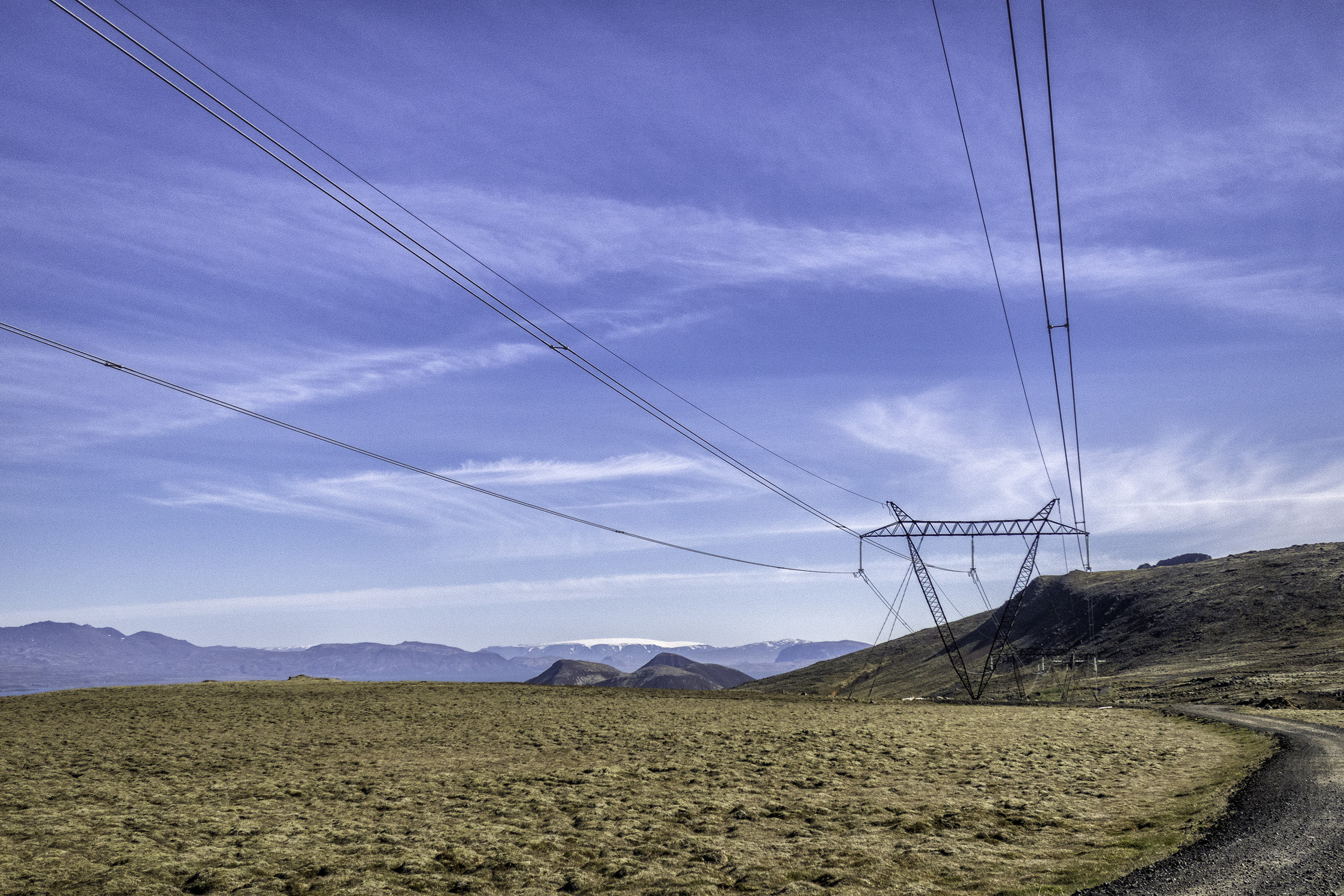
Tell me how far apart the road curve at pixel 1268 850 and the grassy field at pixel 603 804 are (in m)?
0.65

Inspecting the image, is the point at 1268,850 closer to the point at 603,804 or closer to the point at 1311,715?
the point at 603,804

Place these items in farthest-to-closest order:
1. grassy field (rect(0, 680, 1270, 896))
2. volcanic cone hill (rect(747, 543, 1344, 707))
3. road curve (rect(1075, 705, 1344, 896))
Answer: volcanic cone hill (rect(747, 543, 1344, 707)) < grassy field (rect(0, 680, 1270, 896)) < road curve (rect(1075, 705, 1344, 896))

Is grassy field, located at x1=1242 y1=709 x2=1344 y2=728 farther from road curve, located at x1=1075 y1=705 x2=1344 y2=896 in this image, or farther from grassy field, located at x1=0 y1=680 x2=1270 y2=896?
road curve, located at x1=1075 y1=705 x2=1344 y2=896

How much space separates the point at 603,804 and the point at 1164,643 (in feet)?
399

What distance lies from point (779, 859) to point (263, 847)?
41.5 ft

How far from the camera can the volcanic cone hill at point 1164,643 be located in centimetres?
7388

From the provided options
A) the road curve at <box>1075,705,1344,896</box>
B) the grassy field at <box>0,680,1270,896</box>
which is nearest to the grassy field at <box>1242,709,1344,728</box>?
the grassy field at <box>0,680,1270,896</box>

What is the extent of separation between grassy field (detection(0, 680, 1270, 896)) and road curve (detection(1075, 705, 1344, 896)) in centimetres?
65

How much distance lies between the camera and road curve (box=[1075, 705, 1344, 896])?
42.4 feet

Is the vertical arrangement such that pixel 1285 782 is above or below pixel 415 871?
above

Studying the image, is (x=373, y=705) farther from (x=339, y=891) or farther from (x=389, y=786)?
(x=339, y=891)

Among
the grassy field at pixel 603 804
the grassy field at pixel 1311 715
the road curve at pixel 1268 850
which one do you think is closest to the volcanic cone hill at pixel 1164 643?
the grassy field at pixel 1311 715

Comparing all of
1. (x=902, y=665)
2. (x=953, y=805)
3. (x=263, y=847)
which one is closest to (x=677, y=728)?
(x=953, y=805)

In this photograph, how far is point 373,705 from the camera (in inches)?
2143
